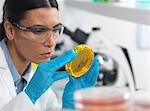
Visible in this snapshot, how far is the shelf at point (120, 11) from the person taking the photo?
120 cm

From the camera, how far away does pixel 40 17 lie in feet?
3.89

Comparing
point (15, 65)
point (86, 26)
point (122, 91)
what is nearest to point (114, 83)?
point (86, 26)

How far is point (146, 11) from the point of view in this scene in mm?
1175

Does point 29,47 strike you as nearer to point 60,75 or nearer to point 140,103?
point 60,75

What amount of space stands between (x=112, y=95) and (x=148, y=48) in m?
2.35

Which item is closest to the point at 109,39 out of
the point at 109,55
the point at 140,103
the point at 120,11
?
the point at 109,55

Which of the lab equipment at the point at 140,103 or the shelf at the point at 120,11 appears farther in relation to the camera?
the shelf at the point at 120,11

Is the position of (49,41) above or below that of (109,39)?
above

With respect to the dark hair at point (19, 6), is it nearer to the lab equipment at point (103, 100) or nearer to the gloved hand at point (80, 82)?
the gloved hand at point (80, 82)

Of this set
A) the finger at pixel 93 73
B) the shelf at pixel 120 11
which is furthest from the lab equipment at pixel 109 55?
the finger at pixel 93 73

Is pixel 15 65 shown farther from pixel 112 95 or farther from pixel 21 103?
pixel 112 95

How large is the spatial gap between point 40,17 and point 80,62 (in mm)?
307

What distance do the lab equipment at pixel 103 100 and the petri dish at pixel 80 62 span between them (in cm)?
47

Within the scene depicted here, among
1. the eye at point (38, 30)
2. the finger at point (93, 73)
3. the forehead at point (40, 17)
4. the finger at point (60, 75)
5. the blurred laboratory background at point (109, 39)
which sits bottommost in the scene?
the blurred laboratory background at point (109, 39)
